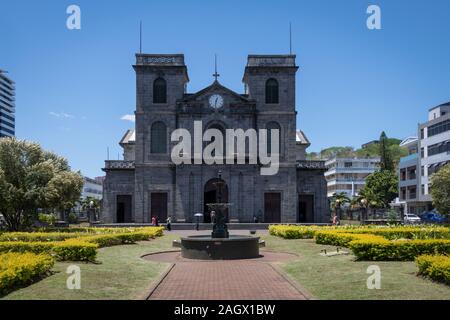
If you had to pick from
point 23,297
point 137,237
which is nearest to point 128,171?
point 137,237

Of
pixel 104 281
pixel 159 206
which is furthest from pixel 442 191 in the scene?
pixel 104 281

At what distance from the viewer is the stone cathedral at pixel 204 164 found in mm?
54188

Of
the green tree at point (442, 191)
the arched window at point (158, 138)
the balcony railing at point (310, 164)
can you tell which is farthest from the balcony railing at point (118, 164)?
the green tree at point (442, 191)

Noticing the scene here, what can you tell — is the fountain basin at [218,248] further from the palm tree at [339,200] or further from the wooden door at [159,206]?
the palm tree at [339,200]

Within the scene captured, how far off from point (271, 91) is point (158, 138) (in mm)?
12751

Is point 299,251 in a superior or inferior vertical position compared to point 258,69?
inferior

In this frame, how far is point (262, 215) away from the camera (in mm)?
54375

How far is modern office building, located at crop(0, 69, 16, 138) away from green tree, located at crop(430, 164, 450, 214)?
5186 inches

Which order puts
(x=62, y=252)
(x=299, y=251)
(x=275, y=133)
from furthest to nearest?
(x=275, y=133)
(x=299, y=251)
(x=62, y=252)

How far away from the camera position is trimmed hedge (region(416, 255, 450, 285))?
14.7m

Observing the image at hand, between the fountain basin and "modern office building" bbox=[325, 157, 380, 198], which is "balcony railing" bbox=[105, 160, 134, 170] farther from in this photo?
"modern office building" bbox=[325, 157, 380, 198]

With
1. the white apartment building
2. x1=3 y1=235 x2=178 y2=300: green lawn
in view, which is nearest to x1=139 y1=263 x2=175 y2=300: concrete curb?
x1=3 y1=235 x2=178 y2=300: green lawn
